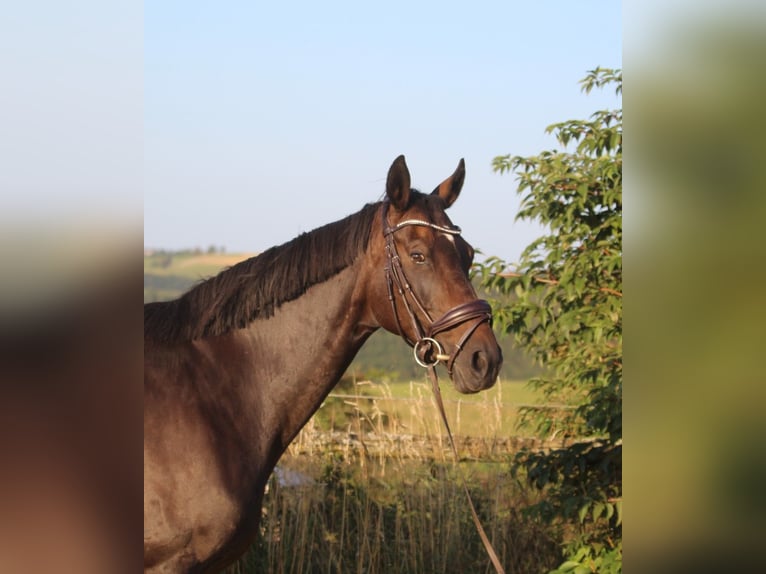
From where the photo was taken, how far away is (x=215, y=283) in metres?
3.08

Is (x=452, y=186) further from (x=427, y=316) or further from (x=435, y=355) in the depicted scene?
(x=435, y=355)

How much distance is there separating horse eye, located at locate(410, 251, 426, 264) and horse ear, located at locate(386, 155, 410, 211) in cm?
20

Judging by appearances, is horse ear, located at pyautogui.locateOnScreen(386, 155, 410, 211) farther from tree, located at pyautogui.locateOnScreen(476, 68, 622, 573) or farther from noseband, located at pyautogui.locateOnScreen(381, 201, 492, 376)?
tree, located at pyautogui.locateOnScreen(476, 68, 622, 573)

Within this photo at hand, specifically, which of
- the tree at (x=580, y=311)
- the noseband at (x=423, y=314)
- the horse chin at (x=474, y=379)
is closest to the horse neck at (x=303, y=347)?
the noseband at (x=423, y=314)

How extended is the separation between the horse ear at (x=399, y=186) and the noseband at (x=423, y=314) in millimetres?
76

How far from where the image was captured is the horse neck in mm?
3012

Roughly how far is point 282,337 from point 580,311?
6.87 ft

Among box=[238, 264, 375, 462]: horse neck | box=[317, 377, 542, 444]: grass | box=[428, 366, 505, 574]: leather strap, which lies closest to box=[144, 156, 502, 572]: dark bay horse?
box=[238, 264, 375, 462]: horse neck

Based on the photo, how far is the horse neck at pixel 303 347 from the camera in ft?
9.88

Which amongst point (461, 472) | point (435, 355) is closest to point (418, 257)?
point (435, 355)
